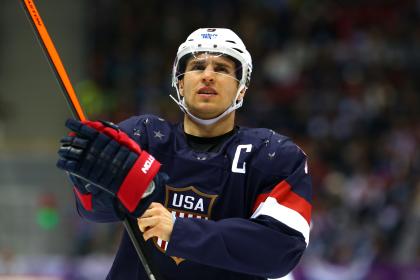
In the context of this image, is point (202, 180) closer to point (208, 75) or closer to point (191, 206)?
point (191, 206)

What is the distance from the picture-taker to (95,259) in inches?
330

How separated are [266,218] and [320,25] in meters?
8.82

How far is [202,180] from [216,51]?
19.6 inches

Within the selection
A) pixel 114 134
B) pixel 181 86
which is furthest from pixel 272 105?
pixel 114 134

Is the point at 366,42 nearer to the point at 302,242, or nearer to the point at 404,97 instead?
the point at 404,97

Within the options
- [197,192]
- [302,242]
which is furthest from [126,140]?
[302,242]

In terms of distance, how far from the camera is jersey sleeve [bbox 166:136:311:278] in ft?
9.45

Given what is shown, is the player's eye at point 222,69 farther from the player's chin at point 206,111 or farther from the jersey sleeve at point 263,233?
the jersey sleeve at point 263,233

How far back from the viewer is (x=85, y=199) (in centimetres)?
298

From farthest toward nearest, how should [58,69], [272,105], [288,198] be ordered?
[272,105] < [288,198] < [58,69]

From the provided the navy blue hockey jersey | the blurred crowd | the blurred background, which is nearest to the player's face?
the navy blue hockey jersey

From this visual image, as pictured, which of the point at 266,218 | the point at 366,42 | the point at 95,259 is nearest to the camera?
the point at 266,218

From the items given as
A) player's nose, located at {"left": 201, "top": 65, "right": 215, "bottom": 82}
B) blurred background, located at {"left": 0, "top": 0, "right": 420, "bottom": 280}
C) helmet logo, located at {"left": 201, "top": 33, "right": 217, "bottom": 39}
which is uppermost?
helmet logo, located at {"left": 201, "top": 33, "right": 217, "bottom": 39}

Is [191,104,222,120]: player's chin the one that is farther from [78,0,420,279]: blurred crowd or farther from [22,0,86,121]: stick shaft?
[78,0,420,279]: blurred crowd
